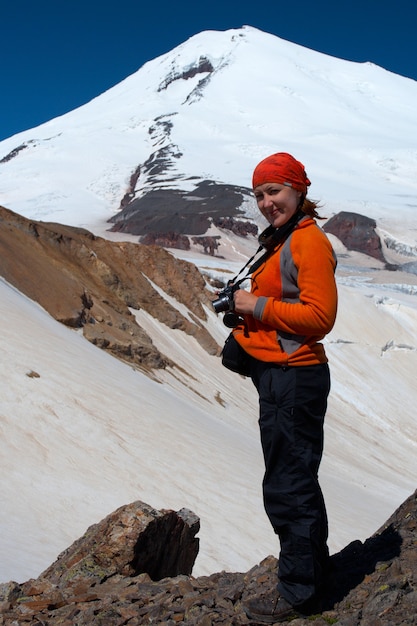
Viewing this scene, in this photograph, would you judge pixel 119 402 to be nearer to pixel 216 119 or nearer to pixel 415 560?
pixel 415 560

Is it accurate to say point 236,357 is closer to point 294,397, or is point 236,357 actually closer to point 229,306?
point 229,306

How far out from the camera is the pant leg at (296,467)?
3150 mm

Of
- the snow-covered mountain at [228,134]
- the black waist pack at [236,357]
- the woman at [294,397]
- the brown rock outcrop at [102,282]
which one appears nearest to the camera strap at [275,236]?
the woman at [294,397]

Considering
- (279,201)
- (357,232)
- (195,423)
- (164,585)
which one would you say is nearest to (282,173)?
(279,201)

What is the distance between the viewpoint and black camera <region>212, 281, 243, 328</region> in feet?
11.0

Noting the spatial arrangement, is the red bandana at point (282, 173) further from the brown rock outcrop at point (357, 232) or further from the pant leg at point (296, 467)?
the brown rock outcrop at point (357, 232)

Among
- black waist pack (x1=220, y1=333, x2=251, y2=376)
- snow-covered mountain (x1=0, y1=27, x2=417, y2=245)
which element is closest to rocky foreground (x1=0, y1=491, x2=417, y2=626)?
black waist pack (x1=220, y1=333, x2=251, y2=376)

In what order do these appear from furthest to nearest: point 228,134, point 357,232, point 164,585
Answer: point 228,134
point 357,232
point 164,585

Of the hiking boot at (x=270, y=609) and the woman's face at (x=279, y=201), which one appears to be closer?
the hiking boot at (x=270, y=609)

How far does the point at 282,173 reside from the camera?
3338 millimetres

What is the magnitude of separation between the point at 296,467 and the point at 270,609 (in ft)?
1.78

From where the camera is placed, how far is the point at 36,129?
132 metres

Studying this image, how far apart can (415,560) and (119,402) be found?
23.9 ft

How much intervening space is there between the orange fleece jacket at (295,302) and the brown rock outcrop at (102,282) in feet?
38.2
